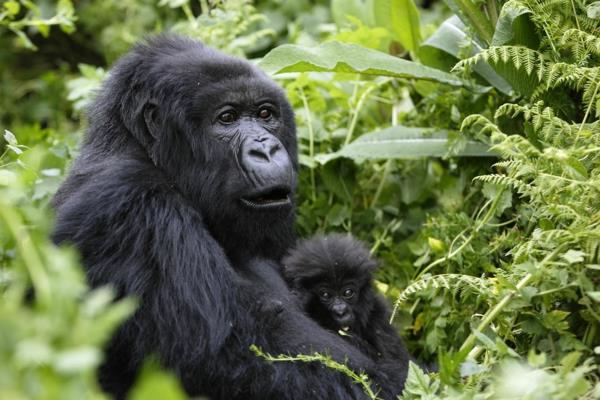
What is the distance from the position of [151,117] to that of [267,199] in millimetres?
616

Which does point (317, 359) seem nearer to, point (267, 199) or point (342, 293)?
point (267, 199)

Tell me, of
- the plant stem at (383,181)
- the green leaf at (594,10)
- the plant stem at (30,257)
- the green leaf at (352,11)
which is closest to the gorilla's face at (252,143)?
the green leaf at (594,10)

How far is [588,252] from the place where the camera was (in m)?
2.92

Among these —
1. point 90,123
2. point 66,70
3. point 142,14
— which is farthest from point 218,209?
point 66,70

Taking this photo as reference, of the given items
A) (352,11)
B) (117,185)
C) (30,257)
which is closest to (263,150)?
(117,185)

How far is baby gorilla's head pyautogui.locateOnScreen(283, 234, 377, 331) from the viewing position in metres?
4.08

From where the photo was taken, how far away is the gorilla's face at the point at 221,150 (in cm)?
360

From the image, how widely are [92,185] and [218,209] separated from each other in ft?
1.71

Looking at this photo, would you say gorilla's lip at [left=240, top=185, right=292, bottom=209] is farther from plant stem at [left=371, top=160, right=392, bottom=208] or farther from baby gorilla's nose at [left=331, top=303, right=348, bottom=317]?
plant stem at [left=371, top=160, right=392, bottom=208]

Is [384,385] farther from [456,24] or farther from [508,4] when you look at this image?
[456,24]

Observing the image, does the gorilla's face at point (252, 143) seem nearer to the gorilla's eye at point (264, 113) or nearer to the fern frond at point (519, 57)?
the gorilla's eye at point (264, 113)

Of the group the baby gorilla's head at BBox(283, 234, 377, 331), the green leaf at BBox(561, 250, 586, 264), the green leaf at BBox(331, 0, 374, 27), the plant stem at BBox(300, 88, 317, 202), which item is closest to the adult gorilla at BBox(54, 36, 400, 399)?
the baby gorilla's head at BBox(283, 234, 377, 331)

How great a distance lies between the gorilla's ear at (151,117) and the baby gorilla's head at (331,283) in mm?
936

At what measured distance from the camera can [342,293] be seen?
414 cm
